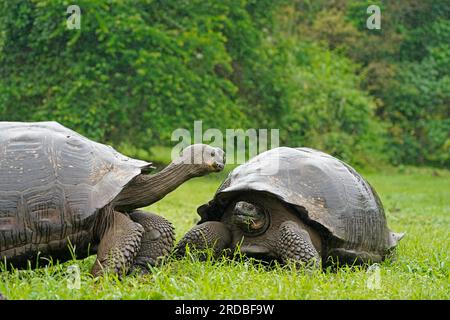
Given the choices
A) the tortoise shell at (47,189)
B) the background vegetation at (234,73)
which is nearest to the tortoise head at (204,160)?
the tortoise shell at (47,189)

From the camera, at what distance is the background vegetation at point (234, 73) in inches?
637

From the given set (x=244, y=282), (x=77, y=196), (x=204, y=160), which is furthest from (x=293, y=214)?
(x=77, y=196)

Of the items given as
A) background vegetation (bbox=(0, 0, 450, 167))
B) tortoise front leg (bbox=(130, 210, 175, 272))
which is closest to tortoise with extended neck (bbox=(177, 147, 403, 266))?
tortoise front leg (bbox=(130, 210, 175, 272))

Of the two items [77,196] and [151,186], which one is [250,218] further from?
[77,196]

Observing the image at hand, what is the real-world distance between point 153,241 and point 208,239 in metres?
0.49

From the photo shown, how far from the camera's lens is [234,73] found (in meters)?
18.6

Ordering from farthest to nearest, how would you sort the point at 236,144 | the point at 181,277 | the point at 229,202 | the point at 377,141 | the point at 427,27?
the point at 427,27 < the point at 377,141 < the point at 236,144 < the point at 229,202 < the point at 181,277

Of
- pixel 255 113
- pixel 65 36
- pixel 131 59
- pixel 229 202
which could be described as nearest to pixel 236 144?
pixel 255 113

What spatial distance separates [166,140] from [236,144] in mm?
1637

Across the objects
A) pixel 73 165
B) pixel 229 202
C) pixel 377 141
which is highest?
pixel 73 165

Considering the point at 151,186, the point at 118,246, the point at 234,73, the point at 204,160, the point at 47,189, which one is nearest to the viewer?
the point at 47,189

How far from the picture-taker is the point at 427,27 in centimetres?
2320

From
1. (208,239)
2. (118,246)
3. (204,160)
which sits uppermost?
(204,160)

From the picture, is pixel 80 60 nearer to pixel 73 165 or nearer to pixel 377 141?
pixel 377 141
